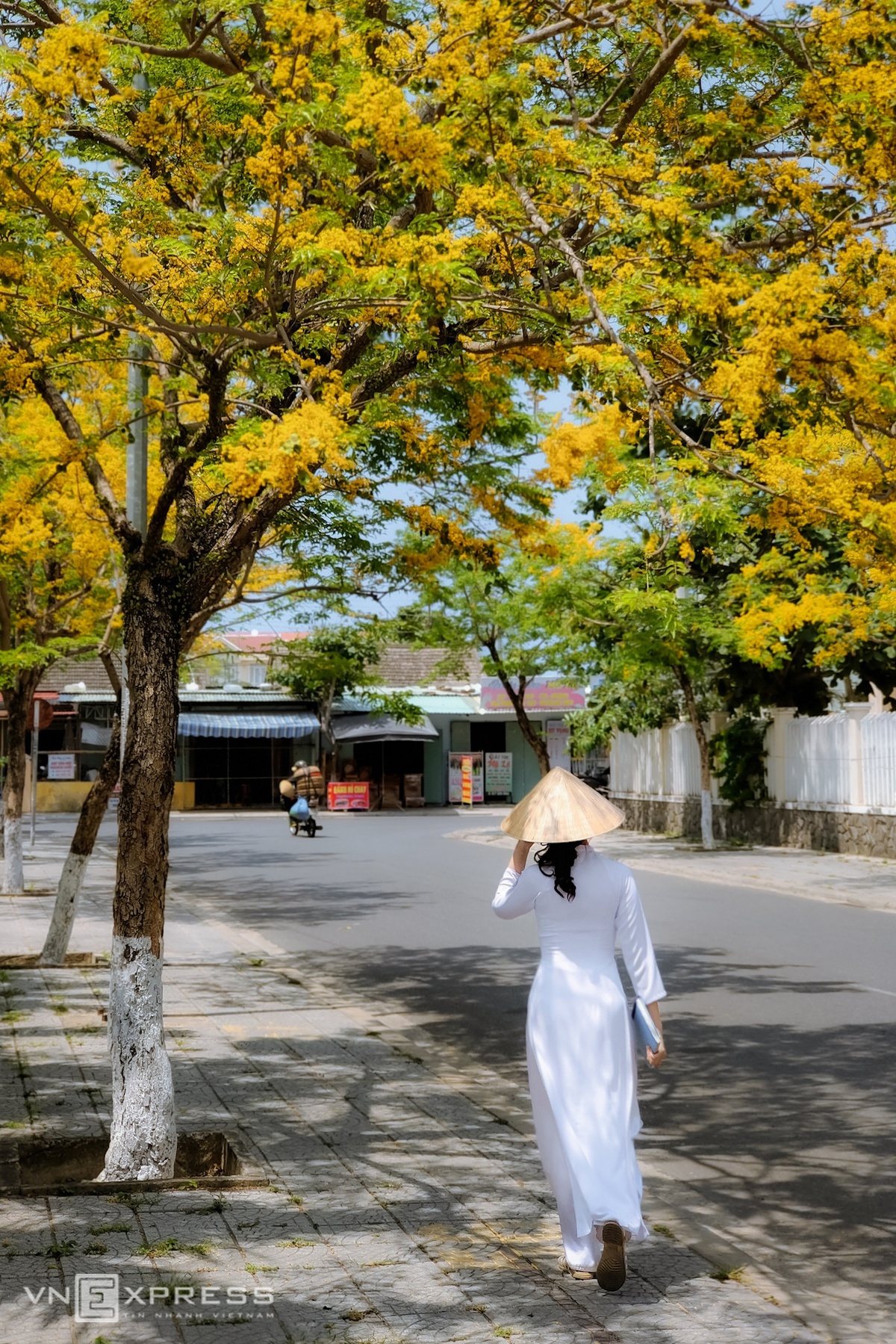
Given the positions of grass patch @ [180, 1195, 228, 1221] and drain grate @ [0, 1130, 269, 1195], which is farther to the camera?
drain grate @ [0, 1130, 269, 1195]

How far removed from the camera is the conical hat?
15.5ft

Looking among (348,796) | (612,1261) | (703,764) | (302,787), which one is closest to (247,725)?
(348,796)

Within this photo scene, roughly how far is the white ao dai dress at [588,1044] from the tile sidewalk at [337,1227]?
0.27m

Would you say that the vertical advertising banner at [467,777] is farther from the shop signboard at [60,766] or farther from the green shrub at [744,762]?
the green shrub at [744,762]

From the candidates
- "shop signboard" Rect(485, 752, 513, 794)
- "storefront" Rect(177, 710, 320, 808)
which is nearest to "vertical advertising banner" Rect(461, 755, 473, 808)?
"shop signboard" Rect(485, 752, 513, 794)

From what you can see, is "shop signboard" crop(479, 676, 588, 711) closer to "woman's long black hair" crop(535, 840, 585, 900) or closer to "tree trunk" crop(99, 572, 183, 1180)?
"tree trunk" crop(99, 572, 183, 1180)

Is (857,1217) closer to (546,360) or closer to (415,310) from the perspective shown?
(415,310)

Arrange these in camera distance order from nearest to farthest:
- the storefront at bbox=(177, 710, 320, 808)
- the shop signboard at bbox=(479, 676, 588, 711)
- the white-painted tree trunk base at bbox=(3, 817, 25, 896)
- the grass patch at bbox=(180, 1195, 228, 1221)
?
the grass patch at bbox=(180, 1195, 228, 1221) < the white-painted tree trunk base at bbox=(3, 817, 25, 896) < the shop signboard at bbox=(479, 676, 588, 711) < the storefront at bbox=(177, 710, 320, 808)

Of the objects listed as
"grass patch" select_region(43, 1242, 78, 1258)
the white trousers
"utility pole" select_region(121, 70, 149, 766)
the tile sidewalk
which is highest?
"utility pole" select_region(121, 70, 149, 766)

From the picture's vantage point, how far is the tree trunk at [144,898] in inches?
232

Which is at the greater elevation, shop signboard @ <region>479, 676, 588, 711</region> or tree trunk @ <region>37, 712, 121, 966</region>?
shop signboard @ <region>479, 676, 588, 711</region>

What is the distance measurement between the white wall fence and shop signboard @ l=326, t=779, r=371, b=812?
1747 cm

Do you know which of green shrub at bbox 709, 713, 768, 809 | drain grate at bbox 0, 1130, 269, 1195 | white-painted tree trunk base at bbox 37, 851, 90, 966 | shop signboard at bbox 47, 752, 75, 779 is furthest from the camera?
shop signboard at bbox 47, 752, 75, 779

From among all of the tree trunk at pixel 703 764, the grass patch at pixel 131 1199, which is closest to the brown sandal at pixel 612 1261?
the grass patch at pixel 131 1199
